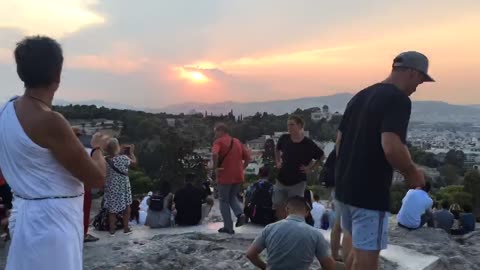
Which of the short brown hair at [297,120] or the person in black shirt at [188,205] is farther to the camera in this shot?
the person in black shirt at [188,205]

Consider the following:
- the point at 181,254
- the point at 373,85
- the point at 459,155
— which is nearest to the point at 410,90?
the point at 373,85

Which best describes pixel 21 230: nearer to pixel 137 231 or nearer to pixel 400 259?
pixel 400 259

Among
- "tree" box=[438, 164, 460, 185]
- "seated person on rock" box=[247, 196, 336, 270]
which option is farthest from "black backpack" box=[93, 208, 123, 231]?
"tree" box=[438, 164, 460, 185]

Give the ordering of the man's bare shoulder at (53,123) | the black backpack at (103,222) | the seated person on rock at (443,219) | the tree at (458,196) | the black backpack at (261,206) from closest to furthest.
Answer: the man's bare shoulder at (53,123) → the black backpack at (103,222) → the black backpack at (261,206) → the seated person on rock at (443,219) → the tree at (458,196)

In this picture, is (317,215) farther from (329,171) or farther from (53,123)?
(53,123)

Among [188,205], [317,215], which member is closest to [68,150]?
[188,205]

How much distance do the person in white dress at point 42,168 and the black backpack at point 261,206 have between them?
6199 millimetres

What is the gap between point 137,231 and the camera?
27.3 ft

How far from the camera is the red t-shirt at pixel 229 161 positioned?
7.66 metres

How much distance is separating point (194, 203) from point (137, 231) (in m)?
1.00

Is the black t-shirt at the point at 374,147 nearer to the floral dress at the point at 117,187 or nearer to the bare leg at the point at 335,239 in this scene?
the bare leg at the point at 335,239

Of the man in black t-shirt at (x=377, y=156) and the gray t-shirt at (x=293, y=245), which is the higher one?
the man in black t-shirt at (x=377, y=156)

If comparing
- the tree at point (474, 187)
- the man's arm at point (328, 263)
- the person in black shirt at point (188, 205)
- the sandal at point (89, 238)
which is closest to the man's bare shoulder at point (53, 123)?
the man's arm at point (328, 263)

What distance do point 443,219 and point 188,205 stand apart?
502 centimetres
